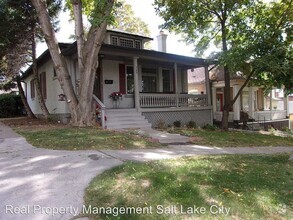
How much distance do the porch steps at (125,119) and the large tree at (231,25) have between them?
4.53 meters

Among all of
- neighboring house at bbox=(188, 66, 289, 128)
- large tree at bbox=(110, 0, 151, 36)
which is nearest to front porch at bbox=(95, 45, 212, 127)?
neighboring house at bbox=(188, 66, 289, 128)

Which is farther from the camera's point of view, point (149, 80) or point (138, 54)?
point (149, 80)

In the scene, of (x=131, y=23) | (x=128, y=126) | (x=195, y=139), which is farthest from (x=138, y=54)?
(x=131, y=23)

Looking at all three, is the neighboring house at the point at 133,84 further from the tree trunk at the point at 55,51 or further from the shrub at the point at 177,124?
the tree trunk at the point at 55,51

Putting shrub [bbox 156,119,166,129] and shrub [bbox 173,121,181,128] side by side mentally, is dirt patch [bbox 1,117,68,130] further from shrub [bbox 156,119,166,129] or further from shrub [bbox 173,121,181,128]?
shrub [bbox 173,121,181,128]

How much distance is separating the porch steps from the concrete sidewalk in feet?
15.8

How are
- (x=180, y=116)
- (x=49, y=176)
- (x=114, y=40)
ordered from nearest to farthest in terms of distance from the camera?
(x=49, y=176) → (x=180, y=116) → (x=114, y=40)

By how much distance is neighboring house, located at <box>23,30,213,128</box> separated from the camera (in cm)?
1338

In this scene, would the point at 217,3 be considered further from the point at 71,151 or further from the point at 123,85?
the point at 71,151

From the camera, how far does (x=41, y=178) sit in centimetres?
454

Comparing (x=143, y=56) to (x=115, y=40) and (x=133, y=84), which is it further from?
(x=115, y=40)

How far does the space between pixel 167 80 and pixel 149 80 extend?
148cm

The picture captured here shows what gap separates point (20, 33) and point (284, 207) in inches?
601

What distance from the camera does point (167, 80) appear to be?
18078 millimetres
